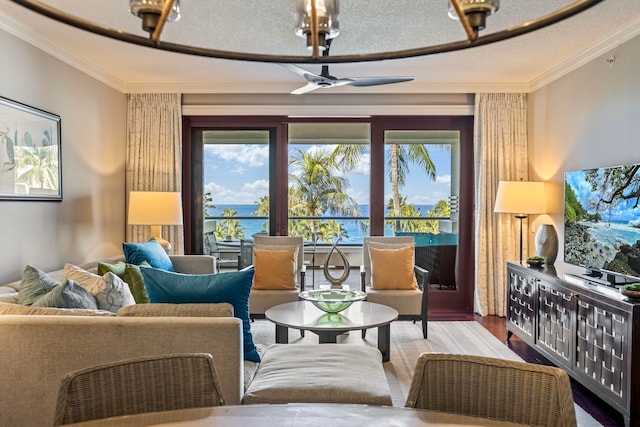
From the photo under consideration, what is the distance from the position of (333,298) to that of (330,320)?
305 millimetres

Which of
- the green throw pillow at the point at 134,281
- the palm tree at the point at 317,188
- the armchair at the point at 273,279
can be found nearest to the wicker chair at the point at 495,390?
the green throw pillow at the point at 134,281

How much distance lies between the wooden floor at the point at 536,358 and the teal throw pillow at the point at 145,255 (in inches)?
114

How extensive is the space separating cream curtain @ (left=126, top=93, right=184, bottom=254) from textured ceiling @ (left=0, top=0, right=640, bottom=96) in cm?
18

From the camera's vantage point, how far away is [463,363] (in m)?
1.31

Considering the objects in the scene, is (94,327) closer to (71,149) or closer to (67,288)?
(67,288)

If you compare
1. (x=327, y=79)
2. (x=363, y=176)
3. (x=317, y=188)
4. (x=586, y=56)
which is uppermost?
(x=586, y=56)

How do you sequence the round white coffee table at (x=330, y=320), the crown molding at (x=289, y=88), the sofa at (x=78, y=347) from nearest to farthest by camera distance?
the sofa at (x=78, y=347) → the round white coffee table at (x=330, y=320) → the crown molding at (x=289, y=88)

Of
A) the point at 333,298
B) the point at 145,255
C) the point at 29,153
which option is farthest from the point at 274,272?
the point at 29,153

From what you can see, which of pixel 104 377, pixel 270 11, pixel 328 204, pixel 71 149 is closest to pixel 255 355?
pixel 104 377

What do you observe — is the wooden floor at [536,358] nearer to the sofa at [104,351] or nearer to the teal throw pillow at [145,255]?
the sofa at [104,351]

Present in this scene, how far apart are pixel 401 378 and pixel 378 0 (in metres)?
2.61

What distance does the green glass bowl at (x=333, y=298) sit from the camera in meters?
3.46

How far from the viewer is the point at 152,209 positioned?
183 inches

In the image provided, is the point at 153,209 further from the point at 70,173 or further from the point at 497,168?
the point at 497,168
